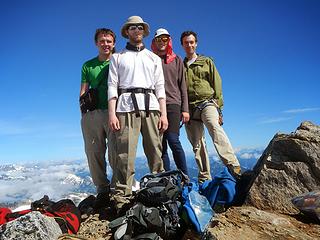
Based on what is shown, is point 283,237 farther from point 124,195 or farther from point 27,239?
point 27,239

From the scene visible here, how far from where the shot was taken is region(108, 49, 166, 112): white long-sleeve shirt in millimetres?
7312

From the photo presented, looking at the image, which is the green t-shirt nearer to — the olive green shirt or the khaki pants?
the khaki pants

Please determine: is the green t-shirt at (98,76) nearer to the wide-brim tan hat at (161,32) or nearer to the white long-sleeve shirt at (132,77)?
the white long-sleeve shirt at (132,77)

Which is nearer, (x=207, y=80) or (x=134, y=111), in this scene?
(x=134, y=111)

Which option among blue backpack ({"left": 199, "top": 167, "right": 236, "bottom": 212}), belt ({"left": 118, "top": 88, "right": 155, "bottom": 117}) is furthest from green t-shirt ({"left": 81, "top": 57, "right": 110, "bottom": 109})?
blue backpack ({"left": 199, "top": 167, "right": 236, "bottom": 212})

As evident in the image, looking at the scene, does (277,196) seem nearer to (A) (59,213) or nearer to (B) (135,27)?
(A) (59,213)

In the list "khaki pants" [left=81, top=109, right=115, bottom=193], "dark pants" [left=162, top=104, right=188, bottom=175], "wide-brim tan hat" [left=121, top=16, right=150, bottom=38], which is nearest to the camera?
"wide-brim tan hat" [left=121, top=16, right=150, bottom=38]

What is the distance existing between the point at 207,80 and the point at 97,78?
3.60 metres

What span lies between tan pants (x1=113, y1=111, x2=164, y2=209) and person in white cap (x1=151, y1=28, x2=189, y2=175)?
0.99 meters

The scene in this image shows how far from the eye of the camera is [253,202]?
263 inches

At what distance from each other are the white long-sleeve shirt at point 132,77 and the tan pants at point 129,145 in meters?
0.28

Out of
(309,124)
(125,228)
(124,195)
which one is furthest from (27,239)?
(309,124)

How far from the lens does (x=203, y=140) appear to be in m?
9.78

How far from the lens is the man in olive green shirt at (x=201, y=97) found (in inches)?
364
